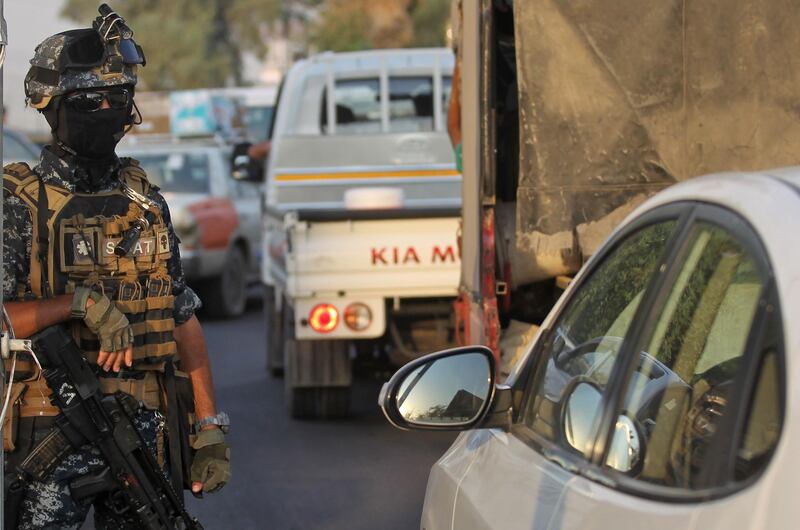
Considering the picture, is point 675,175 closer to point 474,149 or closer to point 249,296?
point 474,149

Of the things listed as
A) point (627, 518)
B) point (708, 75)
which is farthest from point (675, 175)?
point (627, 518)

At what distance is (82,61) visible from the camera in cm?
360

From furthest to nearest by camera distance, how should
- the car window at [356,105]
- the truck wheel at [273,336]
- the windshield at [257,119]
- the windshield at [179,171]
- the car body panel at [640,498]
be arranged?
the windshield at [257,119] → the windshield at [179,171] → the car window at [356,105] → the truck wheel at [273,336] → the car body panel at [640,498]

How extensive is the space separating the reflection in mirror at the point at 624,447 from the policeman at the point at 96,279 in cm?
156

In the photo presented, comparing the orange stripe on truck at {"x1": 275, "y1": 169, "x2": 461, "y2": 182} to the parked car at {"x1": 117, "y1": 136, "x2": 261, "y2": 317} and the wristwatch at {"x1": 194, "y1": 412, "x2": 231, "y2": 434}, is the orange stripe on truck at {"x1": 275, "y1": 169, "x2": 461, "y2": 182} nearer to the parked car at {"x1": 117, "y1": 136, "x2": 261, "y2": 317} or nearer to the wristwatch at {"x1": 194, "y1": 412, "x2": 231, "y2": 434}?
the parked car at {"x1": 117, "y1": 136, "x2": 261, "y2": 317}

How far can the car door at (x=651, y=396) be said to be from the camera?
1.94 meters

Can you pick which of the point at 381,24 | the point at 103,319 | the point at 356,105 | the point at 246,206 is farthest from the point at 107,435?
the point at 381,24

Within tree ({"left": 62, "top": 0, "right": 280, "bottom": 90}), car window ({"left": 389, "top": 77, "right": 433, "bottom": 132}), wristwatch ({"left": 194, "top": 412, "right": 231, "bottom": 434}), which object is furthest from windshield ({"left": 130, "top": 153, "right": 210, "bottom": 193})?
tree ({"left": 62, "top": 0, "right": 280, "bottom": 90})

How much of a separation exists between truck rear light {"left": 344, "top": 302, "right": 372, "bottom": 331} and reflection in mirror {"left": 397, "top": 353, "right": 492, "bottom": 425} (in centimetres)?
508

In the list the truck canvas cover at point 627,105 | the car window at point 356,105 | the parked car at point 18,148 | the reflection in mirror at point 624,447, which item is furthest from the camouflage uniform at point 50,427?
the parked car at point 18,148

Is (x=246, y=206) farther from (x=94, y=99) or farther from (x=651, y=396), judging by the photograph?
(x=651, y=396)

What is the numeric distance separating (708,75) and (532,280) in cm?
112

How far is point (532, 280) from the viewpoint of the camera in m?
5.67

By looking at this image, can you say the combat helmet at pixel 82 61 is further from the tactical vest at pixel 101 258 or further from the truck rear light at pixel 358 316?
the truck rear light at pixel 358 316
